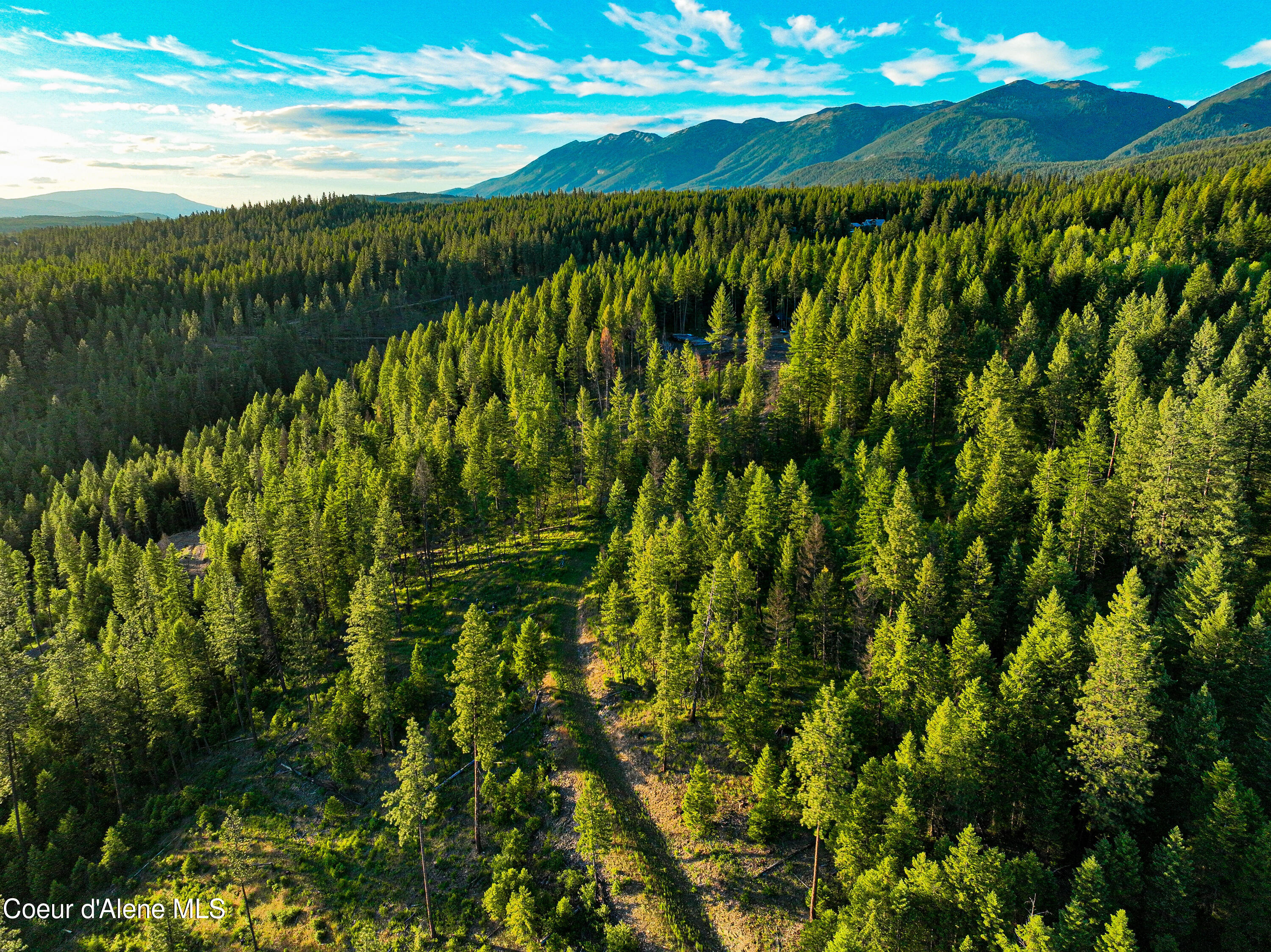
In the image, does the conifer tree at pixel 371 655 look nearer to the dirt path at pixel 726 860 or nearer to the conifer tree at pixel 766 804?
the dirt path at pixel 726 860

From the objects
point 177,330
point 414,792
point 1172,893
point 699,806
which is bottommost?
point 699,806

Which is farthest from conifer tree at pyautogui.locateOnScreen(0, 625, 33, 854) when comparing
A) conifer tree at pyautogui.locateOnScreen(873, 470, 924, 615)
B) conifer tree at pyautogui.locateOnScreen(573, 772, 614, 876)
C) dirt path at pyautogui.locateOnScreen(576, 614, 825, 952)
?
conifer tree at pyautogui.locateOnScreen(873, 470, 924, 615)

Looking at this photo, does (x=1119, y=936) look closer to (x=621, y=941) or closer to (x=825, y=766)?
(x=825, y=766)

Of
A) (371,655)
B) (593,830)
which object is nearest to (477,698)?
(593,830)

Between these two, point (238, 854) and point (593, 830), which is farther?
point (238, 854)

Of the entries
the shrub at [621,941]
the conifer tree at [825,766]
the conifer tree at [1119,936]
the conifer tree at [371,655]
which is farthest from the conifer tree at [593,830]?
the conifer tree at [1119,936]

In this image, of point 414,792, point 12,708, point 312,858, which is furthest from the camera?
point 12,708

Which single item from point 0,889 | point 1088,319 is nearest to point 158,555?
point 0,889
